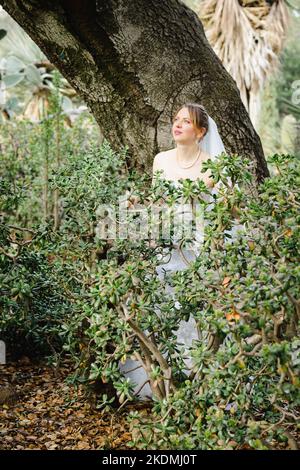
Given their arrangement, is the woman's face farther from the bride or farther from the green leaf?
the green leaf

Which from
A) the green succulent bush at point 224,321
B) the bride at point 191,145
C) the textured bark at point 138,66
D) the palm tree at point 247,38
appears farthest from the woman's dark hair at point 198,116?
the palm tree at point 247,38

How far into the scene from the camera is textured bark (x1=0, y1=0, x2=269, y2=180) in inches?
180

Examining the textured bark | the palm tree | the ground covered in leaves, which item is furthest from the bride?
the palm tree

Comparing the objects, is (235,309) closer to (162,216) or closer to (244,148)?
(162,216)

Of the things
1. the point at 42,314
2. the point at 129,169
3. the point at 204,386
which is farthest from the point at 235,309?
the point at 129,169

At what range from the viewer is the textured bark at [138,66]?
456 centimetres

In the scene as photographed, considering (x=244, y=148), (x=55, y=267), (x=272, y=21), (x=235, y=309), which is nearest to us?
(x=235, y=309)

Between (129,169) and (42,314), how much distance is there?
1.44m

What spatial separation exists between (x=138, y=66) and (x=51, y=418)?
2464mm

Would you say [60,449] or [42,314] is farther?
[42,314]

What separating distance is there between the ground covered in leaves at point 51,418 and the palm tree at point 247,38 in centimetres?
850

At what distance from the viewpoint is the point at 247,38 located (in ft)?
38.9

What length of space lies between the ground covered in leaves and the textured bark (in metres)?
1.79
